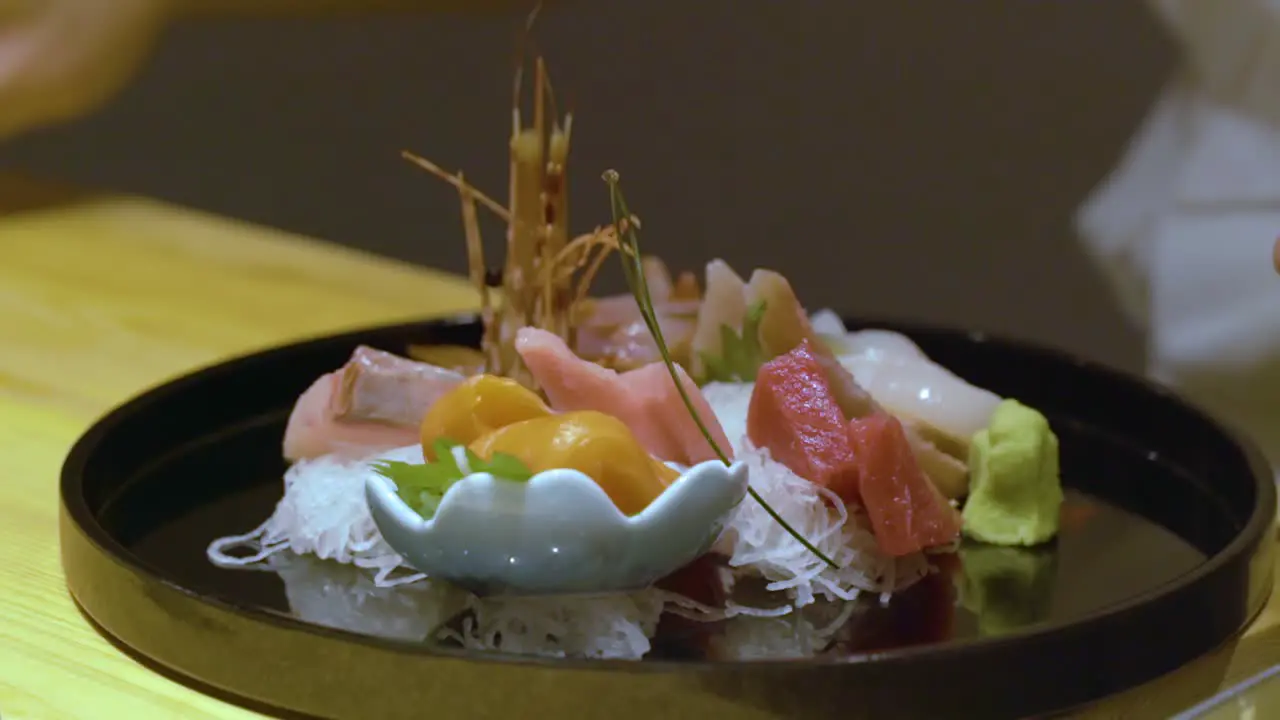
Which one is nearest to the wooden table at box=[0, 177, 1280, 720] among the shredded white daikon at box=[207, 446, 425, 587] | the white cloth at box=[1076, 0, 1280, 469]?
the shredded white daikon at box=[207, 446, 425, 587]

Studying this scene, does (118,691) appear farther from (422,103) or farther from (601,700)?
(422,103)

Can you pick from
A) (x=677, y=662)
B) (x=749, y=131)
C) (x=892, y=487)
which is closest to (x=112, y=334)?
(x=892, y=487)

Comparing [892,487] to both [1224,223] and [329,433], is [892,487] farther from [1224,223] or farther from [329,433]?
[1224,223]

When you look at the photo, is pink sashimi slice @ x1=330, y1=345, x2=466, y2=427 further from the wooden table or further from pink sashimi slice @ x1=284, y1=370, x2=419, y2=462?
the wooden table

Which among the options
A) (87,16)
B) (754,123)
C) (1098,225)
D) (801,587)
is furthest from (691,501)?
(754,123)

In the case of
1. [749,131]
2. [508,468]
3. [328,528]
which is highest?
[508,468]

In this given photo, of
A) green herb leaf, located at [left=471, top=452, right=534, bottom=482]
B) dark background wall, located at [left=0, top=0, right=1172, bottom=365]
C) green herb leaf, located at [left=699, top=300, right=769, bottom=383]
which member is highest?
green herb leaf, located at [left=471, top=452, right=534, bottom=482]
